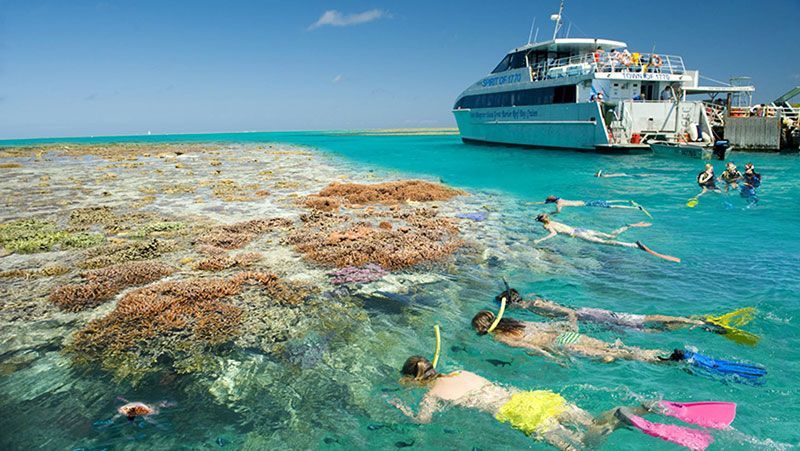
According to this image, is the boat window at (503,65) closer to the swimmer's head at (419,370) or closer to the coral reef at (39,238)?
the coral reef at (39,238)

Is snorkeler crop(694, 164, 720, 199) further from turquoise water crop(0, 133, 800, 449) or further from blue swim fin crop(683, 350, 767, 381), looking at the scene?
blue swim fin crop(683, 350, 767, 381)

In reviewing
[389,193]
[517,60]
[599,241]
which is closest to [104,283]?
[599,241]

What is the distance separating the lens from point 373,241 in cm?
1209

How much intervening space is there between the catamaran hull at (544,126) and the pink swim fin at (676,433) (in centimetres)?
3445

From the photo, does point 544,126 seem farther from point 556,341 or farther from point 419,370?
point 419,370

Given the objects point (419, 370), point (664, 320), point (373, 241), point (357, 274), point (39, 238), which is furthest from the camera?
point (39, 238)

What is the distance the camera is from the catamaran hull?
3631cm

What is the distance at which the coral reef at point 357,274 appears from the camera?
9430mm

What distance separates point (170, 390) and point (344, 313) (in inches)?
119

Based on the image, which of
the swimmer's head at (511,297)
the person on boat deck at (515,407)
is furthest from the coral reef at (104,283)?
the swimmer's head at (511,297)

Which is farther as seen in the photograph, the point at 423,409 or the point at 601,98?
the point at 601,98

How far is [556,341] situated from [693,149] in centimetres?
3223

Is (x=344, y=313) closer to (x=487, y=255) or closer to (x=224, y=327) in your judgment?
(x=224, y=327)

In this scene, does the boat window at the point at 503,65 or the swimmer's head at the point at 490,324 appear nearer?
the swimmer's head at the point at 490,324
